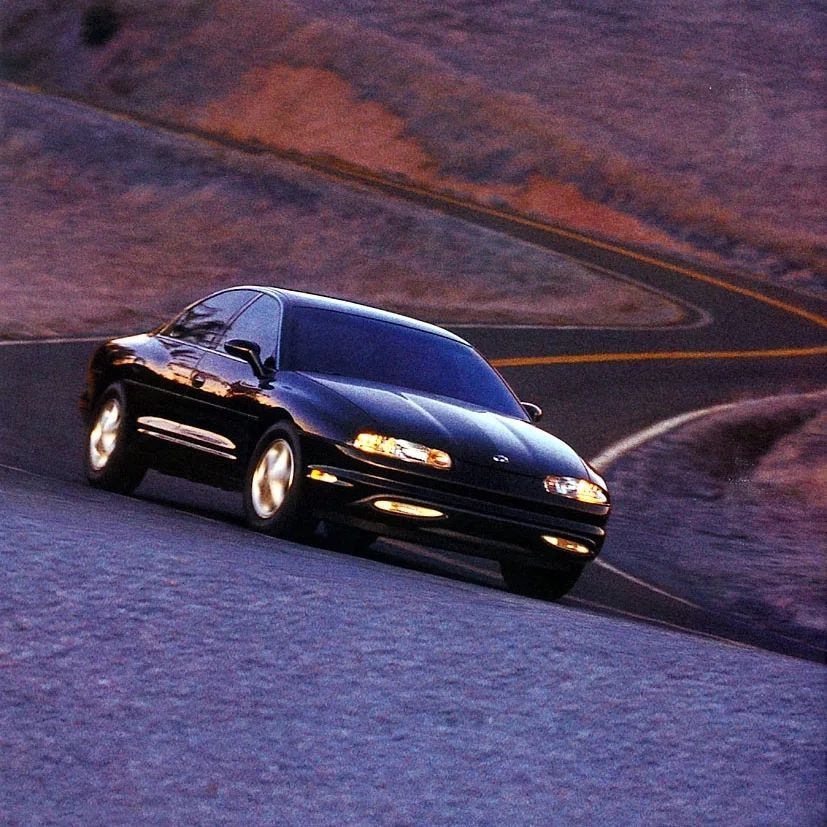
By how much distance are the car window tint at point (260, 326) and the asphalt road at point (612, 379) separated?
115 cm

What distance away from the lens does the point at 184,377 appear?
35.8ft

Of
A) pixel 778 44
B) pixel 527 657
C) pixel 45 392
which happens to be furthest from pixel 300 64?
pixel 527 657

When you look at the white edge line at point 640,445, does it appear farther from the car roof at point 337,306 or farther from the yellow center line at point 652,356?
the yellow center line at point 652,356

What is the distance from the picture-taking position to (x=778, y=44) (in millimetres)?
67812

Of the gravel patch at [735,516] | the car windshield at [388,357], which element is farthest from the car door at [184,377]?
the gravel patch at [735,516]

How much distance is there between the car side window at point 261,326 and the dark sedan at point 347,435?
0.01 meters

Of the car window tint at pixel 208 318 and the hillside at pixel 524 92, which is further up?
the hillside at pixel 524 92

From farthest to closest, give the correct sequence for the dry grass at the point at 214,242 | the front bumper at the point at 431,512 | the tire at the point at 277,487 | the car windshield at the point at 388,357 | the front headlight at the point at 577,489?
the dry grass at the point at 214,242
the car windshield at the point at 388,357
the front headlight at the point at 577,489
the tire at the point at 277,487
the front bumper at the point at 431,512

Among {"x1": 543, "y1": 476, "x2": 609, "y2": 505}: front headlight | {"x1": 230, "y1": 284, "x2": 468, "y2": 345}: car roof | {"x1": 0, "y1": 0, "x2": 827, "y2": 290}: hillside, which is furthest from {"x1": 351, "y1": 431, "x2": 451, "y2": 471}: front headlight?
{"x1": 0, "y1": 0, "x2": 827, "y2": 290}: hillside

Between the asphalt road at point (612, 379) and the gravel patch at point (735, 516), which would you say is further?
the gravel patch at point (735, 516)

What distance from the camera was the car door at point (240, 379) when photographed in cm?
1014

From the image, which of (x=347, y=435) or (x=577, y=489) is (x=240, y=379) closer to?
(x=347, y=435)

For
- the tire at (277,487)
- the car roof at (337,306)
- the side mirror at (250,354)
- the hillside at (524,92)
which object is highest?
the hillside at (524,92)

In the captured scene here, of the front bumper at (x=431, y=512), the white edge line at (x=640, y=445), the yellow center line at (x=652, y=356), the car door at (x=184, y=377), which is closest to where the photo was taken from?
the front bumper at (x=431, y=512)
